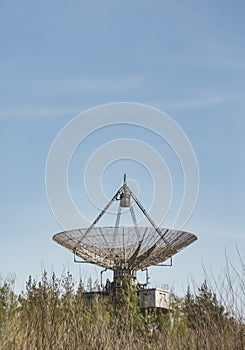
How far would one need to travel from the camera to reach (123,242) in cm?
2948

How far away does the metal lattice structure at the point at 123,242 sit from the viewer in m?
28.6

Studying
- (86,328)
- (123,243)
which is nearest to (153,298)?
(123,243)

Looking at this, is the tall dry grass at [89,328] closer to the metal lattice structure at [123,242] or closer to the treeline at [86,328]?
the treeline at [86,328]

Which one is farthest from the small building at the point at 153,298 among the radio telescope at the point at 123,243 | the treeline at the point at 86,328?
the treeline at the point at 86,328

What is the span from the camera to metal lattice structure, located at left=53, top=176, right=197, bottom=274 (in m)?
28.6

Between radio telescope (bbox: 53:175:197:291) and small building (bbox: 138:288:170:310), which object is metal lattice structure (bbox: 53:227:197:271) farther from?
small building (bbox: 138:288:170:310)

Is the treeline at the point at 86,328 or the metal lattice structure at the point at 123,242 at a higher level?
the metal lattice structure at the point at 123,242

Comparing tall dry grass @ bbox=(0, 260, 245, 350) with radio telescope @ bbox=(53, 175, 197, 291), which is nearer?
tall dry grass @ bbox=(0, 260, 245, 350)

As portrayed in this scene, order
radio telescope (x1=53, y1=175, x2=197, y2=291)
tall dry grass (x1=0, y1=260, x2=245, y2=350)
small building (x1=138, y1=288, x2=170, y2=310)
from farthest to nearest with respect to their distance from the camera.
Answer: small building (x1=138, y1=288, x2=170, y2=310)
radio telescope (x1=53, y1=175, x2=197, y2=291)
tall dry grass (x1=0, y1=260, x2=245, y2=350)

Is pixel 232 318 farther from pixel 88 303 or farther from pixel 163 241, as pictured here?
pixel 163 241

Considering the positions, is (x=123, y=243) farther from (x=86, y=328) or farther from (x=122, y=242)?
(x=86, y=328)

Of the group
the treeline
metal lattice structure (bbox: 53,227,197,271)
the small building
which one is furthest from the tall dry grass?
the small building

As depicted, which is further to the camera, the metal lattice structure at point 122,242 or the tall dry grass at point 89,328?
the metal lattice structure at point 122,242

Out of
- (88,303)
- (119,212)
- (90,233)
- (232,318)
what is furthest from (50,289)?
(119,212)
